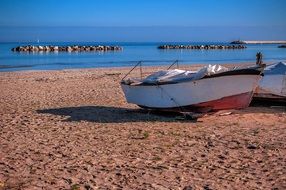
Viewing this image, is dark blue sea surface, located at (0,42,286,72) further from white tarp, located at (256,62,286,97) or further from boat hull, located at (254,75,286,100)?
boat hull, located at (254,75,286,100)

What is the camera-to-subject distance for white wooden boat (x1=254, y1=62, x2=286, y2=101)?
14.1 meters

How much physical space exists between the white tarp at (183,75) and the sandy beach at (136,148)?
3.37 ft

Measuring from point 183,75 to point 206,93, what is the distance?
1.00m

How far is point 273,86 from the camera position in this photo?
1427 cm

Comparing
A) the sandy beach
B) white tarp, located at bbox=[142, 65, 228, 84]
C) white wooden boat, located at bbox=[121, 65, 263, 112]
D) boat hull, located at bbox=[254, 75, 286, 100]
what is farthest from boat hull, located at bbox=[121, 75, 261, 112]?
boat hull, located at bbox=[254, 75, 286, 100]

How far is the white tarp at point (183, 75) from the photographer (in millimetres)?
11688

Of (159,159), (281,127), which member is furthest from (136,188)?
(281,127)

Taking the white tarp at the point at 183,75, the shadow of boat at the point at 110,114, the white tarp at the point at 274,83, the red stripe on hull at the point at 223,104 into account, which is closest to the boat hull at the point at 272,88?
the white tarp at the point at 274,83

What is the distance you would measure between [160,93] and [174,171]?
5584mm

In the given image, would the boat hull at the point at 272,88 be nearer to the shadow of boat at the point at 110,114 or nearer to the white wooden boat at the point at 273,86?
the white wooden boat at the point at 273,86

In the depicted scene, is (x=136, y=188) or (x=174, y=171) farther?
(x=174, y=171)

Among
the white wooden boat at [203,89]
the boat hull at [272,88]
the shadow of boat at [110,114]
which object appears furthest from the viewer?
the boat hull at [272,88]

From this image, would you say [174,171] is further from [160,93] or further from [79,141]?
[160,93]

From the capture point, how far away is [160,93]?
40.7 feet
